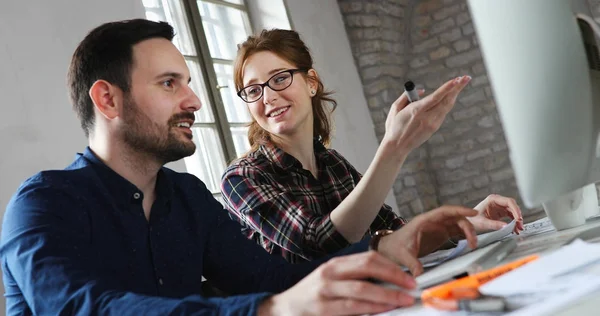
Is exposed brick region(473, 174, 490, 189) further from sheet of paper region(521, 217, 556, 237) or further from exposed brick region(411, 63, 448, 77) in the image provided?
sheet of paper region(521, 217, 556, 237)

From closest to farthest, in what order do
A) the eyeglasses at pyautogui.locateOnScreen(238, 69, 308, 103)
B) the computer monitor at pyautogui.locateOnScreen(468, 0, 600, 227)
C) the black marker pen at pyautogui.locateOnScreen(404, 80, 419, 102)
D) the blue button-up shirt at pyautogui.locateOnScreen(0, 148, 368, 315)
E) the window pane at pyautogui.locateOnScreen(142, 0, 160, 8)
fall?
the computer monitor at pyautogui.locateOnScreen(468, 0, 600, 227) → the blue button-up shirt at pyautogui.locateOnScreen(0, 148, 368, 315) → the black marker pen at pyautogui.locateOnScreen(404, 80, 419, 102) → the eyeglasses at pyautogui.locateOnScreen(238, 69, 308, 103) → the window pane at pyautogui.locateOnScreen(142, 0, 160, 8)

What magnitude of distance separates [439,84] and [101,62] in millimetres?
4543

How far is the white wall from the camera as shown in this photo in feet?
15.7

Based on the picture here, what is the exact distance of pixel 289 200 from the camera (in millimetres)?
1753

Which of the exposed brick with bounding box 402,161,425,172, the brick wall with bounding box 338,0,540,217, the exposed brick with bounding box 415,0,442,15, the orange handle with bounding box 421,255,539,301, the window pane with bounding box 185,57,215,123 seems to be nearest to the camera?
the orange handle with bounding box 421,255,539,301

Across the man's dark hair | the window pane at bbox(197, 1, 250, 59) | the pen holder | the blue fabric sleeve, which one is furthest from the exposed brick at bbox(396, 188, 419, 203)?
the blue fabric sleeve

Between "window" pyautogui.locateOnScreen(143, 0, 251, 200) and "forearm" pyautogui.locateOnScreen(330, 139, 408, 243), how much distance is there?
192 centimetres

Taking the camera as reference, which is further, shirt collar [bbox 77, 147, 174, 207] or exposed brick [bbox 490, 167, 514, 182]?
exposed brick [bbox 490, 167, 514, 182]

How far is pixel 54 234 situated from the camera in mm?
1071

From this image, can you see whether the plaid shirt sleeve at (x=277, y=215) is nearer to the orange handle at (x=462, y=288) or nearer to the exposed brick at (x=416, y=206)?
the orange handle at (x=462, y=288)

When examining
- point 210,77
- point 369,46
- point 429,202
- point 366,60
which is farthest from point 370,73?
point 210,77

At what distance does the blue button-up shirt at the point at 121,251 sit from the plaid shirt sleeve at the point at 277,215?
0.55 feet

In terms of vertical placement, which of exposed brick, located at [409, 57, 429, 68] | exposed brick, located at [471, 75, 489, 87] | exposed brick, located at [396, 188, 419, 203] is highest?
exposed brick, located at [409, 57, 429, 68]

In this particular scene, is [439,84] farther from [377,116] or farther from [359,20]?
[359,20]
